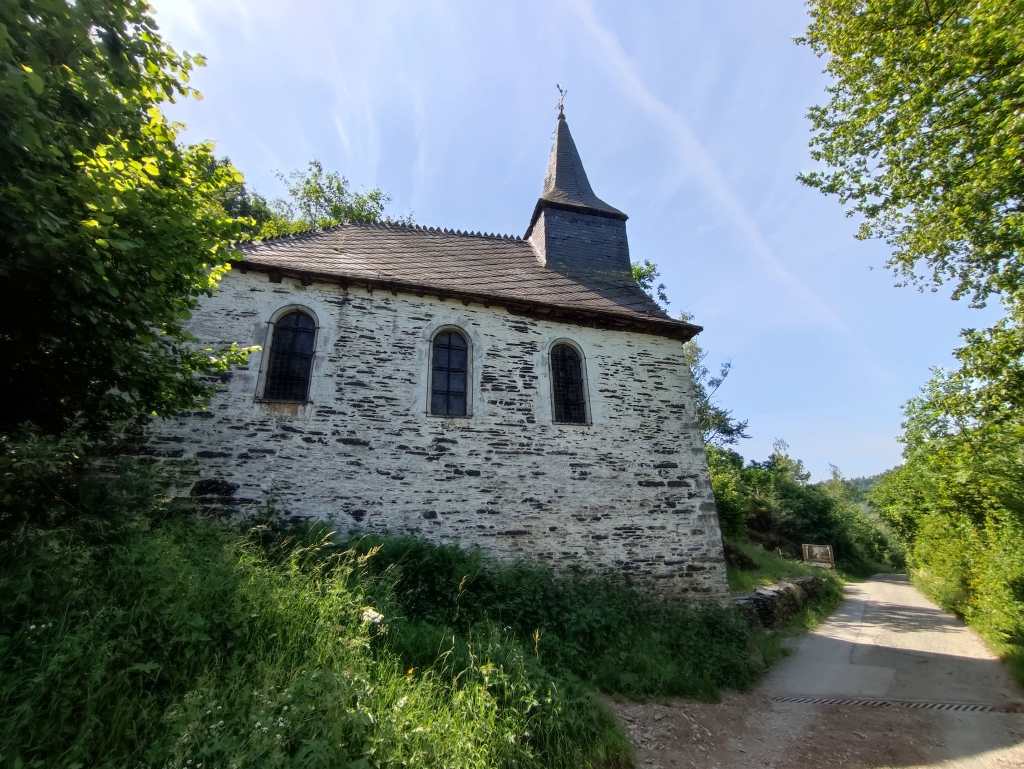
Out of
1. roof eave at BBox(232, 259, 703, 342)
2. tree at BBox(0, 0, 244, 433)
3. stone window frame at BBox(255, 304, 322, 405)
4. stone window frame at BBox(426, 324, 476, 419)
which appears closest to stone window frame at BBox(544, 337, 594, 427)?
roof eave at BBox(232, 259, 703, 342)

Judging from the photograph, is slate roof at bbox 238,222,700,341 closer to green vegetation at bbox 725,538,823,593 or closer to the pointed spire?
the pointed spire

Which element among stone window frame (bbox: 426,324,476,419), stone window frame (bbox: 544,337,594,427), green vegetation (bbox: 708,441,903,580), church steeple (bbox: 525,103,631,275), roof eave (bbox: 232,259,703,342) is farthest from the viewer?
green vegetation (bbox: 708,441,903,580)

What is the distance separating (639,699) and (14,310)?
7751 mm

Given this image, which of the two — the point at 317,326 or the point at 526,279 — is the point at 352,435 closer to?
the point at 317,326

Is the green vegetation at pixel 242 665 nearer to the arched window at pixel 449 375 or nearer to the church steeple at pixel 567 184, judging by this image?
the arched window at pixel 449 375

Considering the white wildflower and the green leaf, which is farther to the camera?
the white wildflower

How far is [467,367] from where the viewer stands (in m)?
8.80

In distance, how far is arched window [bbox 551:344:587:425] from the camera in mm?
9094

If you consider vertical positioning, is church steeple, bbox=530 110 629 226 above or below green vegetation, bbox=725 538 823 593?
above

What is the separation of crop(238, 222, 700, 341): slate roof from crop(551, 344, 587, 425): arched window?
0.78 meters

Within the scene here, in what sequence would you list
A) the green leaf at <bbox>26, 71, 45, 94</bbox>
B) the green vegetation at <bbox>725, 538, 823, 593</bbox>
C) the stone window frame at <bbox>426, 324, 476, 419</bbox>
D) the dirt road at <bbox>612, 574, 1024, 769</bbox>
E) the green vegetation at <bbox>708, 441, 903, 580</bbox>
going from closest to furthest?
the green leaf at <bbox>26, 71, 45, 94</bbox>
the dirt road at <bbox>612, 574, 1024, 769</bbox>
the stone window frame at <bbox>426, 324, 476, 419</bbox>
the green vegetation at <bbox>725, 538, 823, 593</bbox>
the green vegetation at <bbox>708, 441, 903, 580</bbox>

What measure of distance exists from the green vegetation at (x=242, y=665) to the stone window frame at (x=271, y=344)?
223 centimetres

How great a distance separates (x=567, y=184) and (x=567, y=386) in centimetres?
761

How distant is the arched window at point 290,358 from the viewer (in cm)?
784
